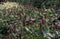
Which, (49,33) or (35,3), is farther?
(35,3)

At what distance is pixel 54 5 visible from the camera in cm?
718

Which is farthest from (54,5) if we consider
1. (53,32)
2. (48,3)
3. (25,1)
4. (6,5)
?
(53,32)

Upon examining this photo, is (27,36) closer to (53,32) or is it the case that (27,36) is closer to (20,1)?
(53,32)

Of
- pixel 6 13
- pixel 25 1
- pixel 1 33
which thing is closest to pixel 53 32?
pixel 1 33

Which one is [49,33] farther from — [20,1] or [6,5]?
[20,1]

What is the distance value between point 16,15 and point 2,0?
2.20 m

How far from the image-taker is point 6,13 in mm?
5805

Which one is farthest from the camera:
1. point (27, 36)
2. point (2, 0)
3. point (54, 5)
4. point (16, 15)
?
point (2, 0)

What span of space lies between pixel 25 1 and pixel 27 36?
10.4 ft

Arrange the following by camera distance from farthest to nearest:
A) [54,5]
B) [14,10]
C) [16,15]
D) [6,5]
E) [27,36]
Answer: [54,5] → [6,5] → [14,10] → [16,15] → [27,36]

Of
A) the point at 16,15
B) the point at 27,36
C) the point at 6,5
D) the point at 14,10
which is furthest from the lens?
the point at 6,5

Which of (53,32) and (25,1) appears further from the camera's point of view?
(25,1)

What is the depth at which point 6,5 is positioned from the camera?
670cm

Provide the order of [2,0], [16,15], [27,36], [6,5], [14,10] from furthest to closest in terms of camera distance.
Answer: [2,0], [6,5], [14,10], [16,15], [27,36]
